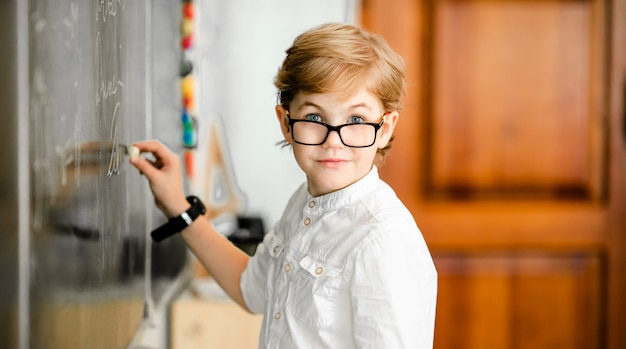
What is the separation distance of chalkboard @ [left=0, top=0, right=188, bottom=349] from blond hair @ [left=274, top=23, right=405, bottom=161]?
0.25 metres

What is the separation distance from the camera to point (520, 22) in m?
2.38

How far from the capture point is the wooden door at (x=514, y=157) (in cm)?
237

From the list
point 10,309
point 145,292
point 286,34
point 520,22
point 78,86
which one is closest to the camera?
point 10,309

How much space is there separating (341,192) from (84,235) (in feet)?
1.09

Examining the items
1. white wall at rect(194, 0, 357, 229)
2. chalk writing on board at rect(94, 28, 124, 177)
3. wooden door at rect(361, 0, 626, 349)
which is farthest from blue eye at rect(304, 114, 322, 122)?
white wall at rect(194, 0, 357, 229)

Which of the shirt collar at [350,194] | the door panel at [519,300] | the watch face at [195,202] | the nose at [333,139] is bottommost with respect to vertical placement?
the door panel at [519,300]

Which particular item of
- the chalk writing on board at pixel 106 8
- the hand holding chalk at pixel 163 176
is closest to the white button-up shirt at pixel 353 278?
the hand holding chalk at pixel 163 176

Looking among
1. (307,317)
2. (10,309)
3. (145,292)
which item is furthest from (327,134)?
(145,292)

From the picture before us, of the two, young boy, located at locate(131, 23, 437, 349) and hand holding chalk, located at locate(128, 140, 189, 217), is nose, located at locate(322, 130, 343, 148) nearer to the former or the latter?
young boy, located at locate(131, 23, 437, 349)

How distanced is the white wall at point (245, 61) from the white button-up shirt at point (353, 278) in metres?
1.46

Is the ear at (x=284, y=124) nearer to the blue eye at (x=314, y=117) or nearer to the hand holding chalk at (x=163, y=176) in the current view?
the blue eye at (x=314, y=117)

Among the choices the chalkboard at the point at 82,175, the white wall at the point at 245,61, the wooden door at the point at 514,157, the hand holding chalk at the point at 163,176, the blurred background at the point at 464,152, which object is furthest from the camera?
the white wall at the point at 245,61

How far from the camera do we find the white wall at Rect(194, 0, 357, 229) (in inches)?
103

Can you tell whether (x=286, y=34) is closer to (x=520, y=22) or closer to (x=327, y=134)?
(x=520, y=22)
